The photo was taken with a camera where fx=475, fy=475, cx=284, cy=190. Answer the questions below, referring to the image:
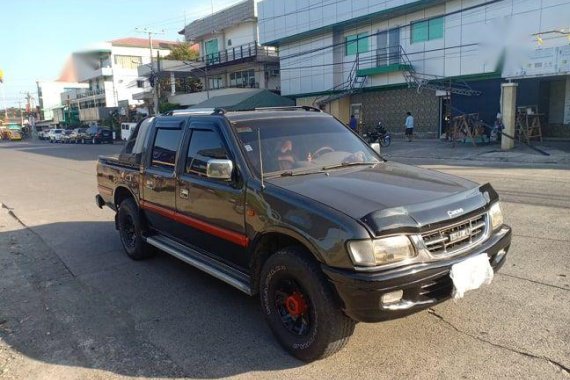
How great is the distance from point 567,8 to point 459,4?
564 centimetres

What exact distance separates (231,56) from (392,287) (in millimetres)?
44359

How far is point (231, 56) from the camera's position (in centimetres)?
4494

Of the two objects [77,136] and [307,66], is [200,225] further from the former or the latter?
[77,136]

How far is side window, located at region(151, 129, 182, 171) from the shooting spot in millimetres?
5094

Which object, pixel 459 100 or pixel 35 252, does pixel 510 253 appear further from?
pixel 459 100

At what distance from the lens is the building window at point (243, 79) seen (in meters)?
44.5

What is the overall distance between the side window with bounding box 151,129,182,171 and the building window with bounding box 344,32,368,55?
25.4 metres

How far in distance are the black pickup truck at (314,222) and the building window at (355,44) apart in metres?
26.0

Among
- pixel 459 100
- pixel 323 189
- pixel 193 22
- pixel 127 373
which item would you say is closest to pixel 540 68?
pixel 459 100

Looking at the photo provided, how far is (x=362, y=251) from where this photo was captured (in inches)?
119

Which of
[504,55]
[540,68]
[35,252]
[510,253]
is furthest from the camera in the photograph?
[504,55]

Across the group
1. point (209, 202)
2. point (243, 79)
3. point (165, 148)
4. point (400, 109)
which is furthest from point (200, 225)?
point (243, 79)

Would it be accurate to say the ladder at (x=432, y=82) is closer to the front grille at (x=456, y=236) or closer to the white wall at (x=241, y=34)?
the white wall at (x=241, y=34)

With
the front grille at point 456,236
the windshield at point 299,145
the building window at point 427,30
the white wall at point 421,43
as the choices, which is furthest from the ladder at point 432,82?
the front grille at point 456,236
